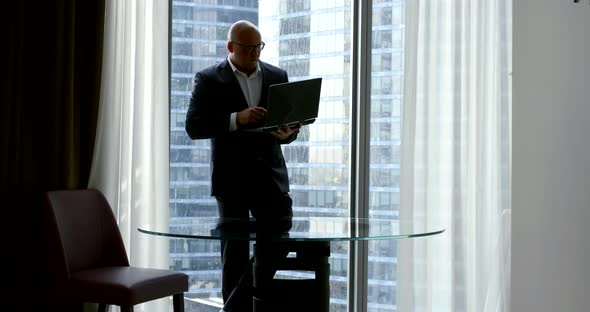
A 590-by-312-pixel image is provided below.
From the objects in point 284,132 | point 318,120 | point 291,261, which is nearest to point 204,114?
point 284,132

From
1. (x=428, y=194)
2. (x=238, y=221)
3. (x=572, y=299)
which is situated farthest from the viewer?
(x=428, y=194)

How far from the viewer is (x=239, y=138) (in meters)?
3.67

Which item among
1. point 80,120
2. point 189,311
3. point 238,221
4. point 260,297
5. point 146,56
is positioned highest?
point 146,56

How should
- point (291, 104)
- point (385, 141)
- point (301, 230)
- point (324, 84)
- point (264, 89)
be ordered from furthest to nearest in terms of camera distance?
point (324, 84) < point (385, 141) < point (264, 89) < point (291, 104) < point (301, 230)

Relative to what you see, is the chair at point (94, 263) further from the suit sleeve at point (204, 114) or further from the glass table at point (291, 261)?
the suit sleeve at point (204, 114)

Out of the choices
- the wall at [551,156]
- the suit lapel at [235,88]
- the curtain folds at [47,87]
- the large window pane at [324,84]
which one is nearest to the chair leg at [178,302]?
the curtain folds at [47,87]

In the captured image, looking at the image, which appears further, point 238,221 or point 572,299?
point 572,299

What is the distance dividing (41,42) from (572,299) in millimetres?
2832

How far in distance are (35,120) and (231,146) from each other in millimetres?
971

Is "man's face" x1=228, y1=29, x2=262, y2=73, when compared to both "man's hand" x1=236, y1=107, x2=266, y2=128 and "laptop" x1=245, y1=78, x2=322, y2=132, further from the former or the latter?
"laptop" x1=245, y1=78, x2=322, y2=132

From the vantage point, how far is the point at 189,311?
445cm

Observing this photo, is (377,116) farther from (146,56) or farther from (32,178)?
(32,178)

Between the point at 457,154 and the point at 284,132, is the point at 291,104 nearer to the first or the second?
the point at 284,132

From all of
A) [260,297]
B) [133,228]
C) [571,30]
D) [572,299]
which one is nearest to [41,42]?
[133,228]
